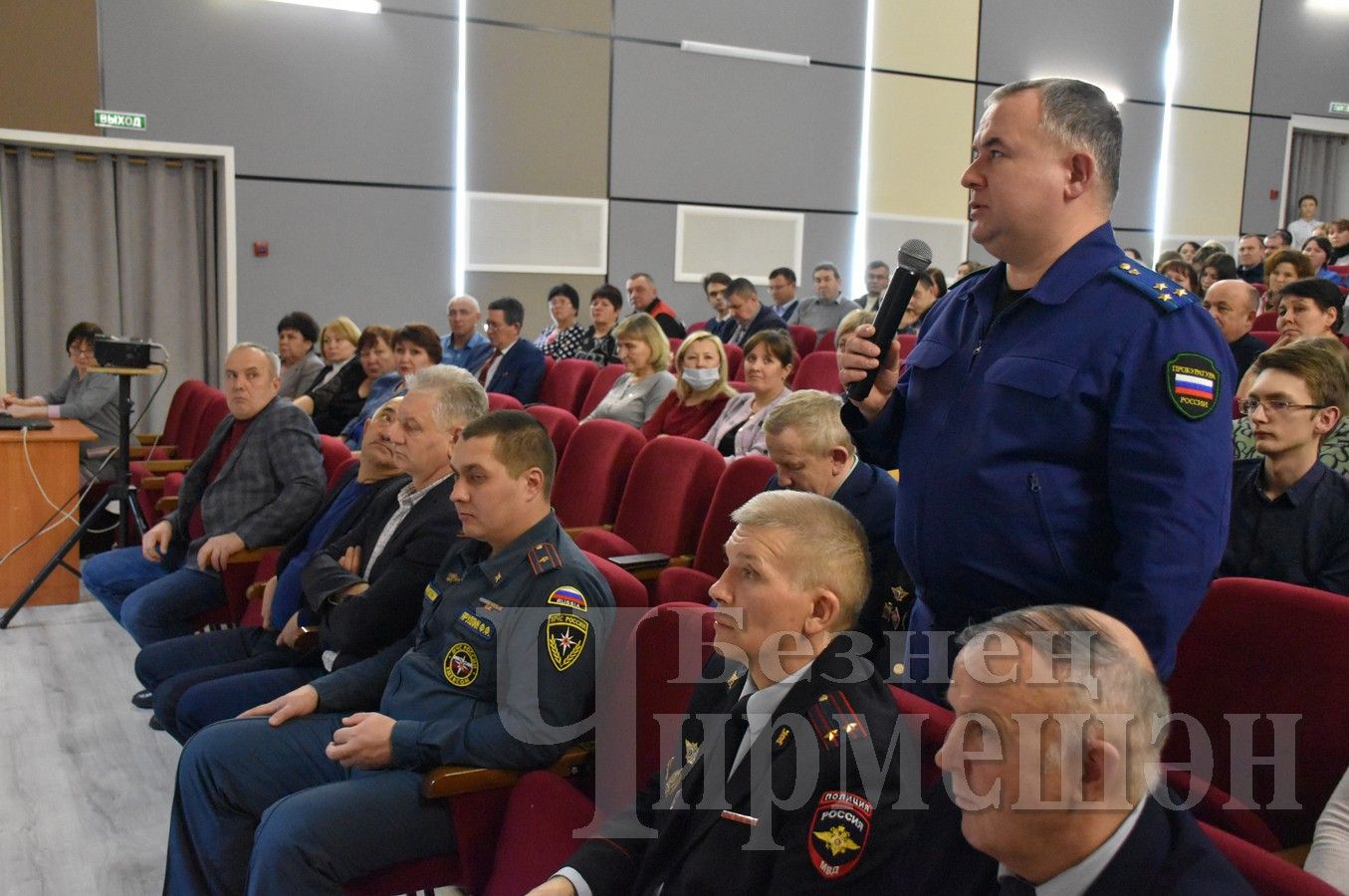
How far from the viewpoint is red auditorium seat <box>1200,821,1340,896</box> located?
915 mm

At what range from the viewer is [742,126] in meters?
8.65

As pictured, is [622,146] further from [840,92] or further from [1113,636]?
[1113,636]

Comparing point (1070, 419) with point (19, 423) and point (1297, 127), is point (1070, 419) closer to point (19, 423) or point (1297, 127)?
point (19, 423)

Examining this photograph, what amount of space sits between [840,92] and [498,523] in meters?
7.85

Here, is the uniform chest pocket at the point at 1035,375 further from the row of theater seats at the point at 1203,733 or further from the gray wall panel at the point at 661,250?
the gray wall panel at the point at 661,250

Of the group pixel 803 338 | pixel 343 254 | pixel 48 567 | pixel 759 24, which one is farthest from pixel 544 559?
pixel 759 24

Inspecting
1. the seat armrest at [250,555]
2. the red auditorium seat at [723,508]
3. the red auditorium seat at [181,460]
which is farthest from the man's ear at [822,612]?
the red auditorium seat at [181,460]

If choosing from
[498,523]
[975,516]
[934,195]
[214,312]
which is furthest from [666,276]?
[975,516]

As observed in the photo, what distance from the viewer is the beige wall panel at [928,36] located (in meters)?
8.99

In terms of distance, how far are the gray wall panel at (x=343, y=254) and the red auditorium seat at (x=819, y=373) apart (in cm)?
360

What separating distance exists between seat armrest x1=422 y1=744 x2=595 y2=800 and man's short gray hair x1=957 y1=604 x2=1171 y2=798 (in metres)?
1.02

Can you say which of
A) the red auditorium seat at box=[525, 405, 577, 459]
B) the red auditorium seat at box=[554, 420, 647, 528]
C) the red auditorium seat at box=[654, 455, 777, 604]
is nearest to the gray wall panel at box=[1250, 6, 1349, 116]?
the red auditorium seat at box=[525, 405, 577, 459]

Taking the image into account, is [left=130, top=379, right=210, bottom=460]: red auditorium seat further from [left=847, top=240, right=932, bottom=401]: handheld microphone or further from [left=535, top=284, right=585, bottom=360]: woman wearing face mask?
[left=847, top=240, right=932, bottom=401]: handheld microphone

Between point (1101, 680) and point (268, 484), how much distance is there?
2833mm
